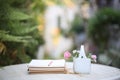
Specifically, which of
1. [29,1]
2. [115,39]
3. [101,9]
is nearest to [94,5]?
[101,9]

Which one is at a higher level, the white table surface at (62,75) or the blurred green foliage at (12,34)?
the blurred green foliage at (12,34)

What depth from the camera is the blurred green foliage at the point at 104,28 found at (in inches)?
211

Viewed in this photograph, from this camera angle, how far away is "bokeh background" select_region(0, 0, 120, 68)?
3.17 metres

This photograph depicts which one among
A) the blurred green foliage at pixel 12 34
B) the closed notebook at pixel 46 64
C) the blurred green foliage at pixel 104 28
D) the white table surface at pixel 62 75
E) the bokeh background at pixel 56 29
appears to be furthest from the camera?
the blurred green foliage at pixel 104 28

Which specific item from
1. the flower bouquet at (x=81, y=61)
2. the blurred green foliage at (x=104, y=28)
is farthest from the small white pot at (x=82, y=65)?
the blurred green foliage at (x=104, y=28)

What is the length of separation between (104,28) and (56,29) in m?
3.42

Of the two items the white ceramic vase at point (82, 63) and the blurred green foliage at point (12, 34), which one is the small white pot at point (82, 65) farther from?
the blurred green foliage at point (12, 34)

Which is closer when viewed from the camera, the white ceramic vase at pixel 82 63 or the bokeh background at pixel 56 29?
the white ceramic vase at pixel 82 63

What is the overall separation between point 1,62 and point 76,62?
125 cm

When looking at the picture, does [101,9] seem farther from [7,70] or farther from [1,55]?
[7,70]

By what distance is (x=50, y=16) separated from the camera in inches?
346

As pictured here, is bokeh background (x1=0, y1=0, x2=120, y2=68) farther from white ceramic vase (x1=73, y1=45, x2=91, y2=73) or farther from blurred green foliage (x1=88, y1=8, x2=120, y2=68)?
white ceramic vase (x1=73, y1=45, x2=91, y2=73)

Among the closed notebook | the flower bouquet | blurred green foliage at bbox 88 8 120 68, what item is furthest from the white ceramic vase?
blurred green foliage at bbox 88 8 120 68

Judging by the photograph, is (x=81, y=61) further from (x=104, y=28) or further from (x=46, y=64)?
(x=104, y=28)
